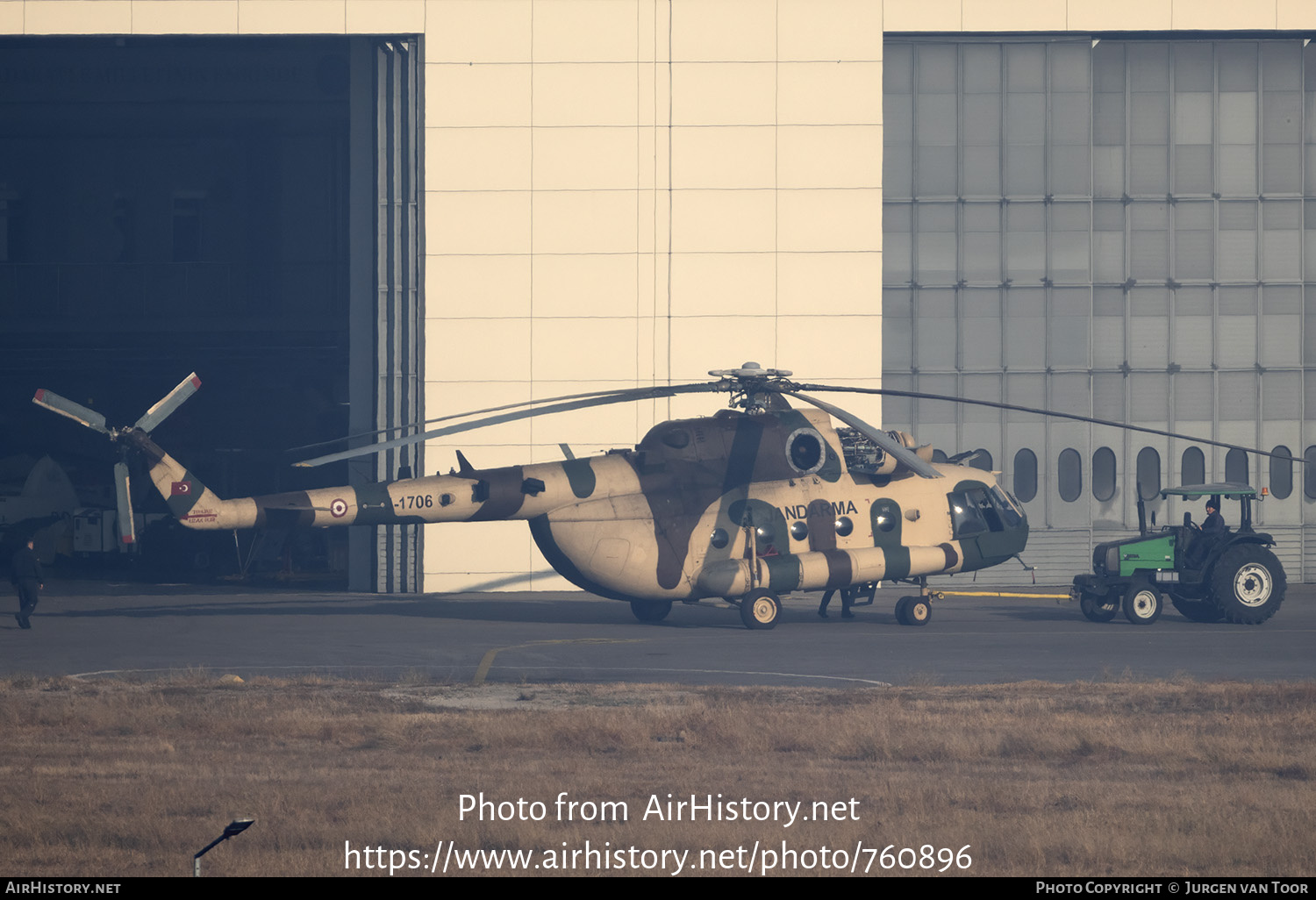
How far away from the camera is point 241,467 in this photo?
1944 inches

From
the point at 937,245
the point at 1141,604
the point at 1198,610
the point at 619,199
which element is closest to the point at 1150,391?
the point at 937,245

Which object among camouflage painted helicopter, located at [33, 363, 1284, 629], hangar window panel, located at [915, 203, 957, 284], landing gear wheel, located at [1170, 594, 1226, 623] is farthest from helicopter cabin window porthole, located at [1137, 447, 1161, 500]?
camouflage painted helicopter, located at [33, 363, 1284, 629]

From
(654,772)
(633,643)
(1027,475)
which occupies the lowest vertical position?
Result: (633,643)

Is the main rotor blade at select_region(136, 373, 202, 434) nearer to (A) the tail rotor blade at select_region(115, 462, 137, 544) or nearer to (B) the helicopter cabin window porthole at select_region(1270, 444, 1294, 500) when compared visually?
(A) the tail rotor blade at select_region(115, 462, 137, 544)

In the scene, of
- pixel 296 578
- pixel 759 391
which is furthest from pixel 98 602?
pixel 759 391

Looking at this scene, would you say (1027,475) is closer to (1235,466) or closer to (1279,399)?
(1235,466)

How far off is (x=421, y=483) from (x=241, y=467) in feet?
91.5

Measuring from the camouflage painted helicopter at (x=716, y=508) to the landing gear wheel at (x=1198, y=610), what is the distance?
3222 mm

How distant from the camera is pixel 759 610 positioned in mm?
24000

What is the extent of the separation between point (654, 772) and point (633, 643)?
981cm

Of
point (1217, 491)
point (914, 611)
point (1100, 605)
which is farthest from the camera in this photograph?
point (1100, 605)

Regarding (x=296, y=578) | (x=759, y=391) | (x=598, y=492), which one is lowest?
(x=296, y=578)

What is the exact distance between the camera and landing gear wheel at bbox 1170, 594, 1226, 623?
2453 cm

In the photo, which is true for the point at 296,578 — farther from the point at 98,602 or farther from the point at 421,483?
the point at 421,483
